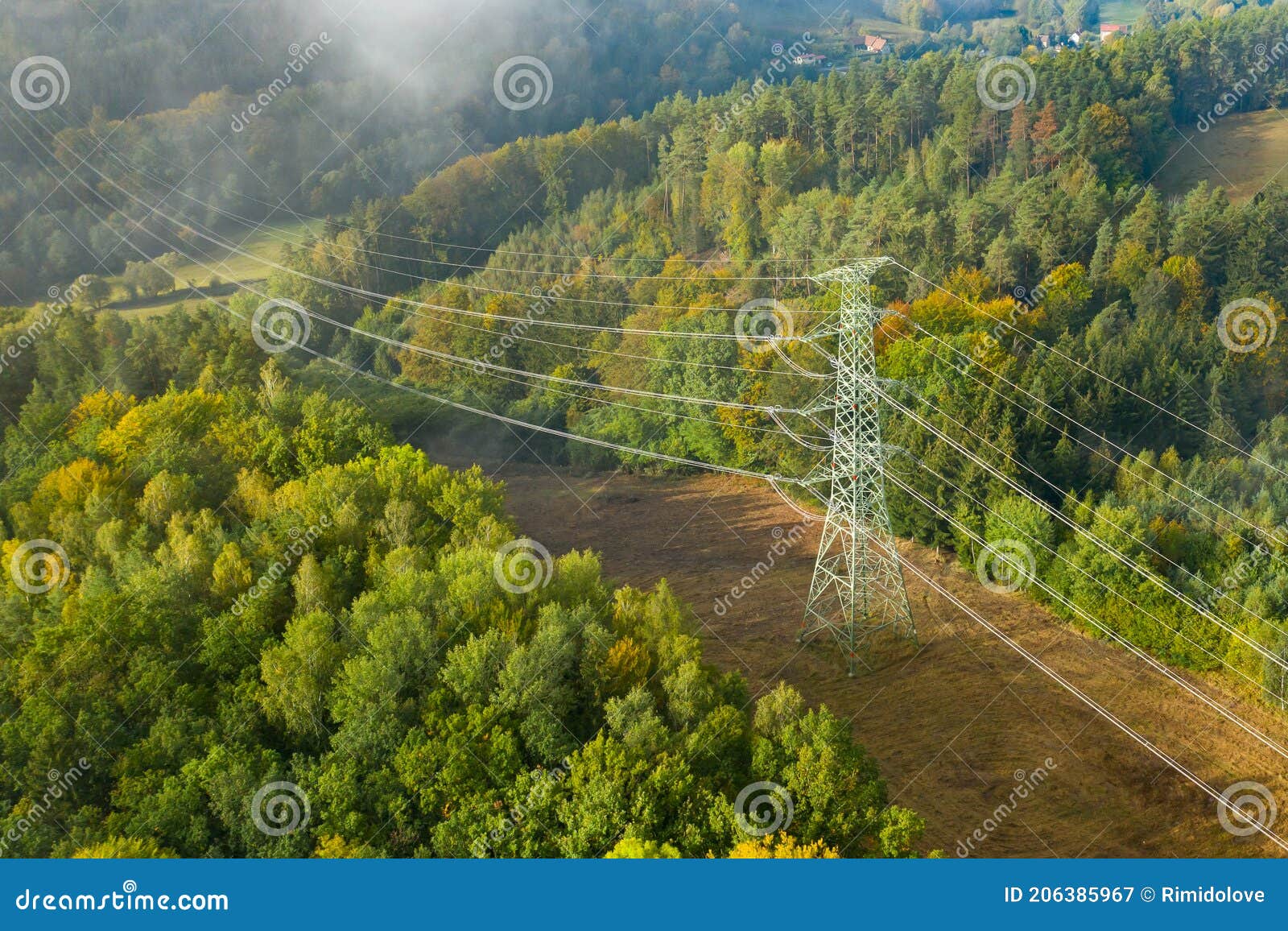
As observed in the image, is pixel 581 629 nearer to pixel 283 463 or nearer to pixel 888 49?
pixel 283 463

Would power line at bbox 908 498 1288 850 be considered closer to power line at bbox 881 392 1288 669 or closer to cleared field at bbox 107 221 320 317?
power line at bbox 881 392 1288 669

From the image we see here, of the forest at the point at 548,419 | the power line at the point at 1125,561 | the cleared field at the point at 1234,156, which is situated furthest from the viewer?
the cleared field at the point at 1234,156

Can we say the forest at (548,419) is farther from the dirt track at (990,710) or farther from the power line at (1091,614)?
the dirt track at (990,710)

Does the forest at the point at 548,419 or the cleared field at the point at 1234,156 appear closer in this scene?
the forest at the point at 548,419

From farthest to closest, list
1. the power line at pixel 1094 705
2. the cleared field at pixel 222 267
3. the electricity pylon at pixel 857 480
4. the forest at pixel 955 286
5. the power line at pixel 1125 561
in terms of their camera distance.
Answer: the cleared field at pixel 222 267 < the forest at pixel 955 286 < the power line at pixel 1125 561 < the electricity pylon at pixel 857 480 < the power line at pixel 1094 705

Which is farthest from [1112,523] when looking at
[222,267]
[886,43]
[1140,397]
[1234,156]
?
[886,43]

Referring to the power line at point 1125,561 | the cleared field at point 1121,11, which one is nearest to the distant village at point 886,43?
the cleared field at point 1121,11

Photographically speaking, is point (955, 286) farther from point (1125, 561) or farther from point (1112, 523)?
point (1125, 561)
